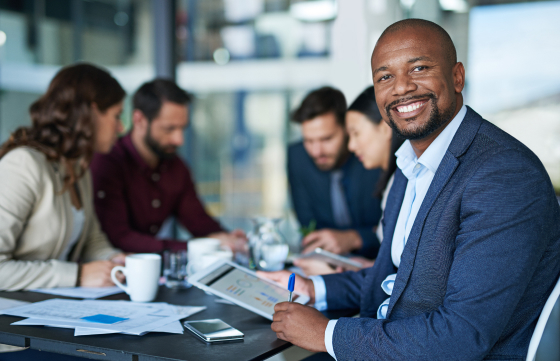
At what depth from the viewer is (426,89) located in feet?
4.40

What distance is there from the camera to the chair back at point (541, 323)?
1.18 m

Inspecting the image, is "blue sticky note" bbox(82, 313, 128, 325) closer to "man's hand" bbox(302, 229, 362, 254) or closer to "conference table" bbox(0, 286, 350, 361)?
"conference table" bbox(0, 286, 350, 361)

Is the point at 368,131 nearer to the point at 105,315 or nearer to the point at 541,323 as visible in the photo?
the point at 541,323

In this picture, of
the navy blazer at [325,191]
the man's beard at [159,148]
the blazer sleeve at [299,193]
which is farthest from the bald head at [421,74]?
the man's beard at [159,148]

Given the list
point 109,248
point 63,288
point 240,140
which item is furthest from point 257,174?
point 63,288

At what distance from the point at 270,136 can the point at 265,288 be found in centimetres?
289

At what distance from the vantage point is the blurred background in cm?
355

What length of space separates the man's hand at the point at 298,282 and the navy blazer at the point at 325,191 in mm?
1192

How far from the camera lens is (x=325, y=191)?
3.13 meters

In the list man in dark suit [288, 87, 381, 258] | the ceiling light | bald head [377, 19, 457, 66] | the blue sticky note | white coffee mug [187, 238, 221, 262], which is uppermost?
the ceiling light

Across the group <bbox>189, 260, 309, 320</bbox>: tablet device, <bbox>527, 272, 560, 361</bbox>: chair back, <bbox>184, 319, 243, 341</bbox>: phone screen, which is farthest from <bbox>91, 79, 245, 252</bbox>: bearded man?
<bbox>527, 272, 560, 361</bbox>: chair back

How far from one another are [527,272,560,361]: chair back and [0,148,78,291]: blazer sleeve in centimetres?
144

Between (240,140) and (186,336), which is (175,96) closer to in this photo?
(240,140)

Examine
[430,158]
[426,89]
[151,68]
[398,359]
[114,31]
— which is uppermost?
[114,31]
